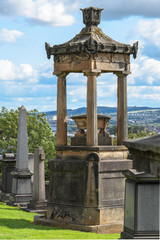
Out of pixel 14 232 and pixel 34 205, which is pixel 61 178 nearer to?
pixel 14 232

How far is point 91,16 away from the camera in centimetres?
1642

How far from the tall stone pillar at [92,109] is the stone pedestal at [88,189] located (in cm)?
34

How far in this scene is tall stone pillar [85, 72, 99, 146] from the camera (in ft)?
50.3

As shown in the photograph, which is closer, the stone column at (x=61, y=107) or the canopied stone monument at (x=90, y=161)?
the canopied stone monument at (x=90, y=161)

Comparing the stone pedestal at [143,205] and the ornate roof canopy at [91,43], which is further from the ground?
the ornate roof canopy at [91,43]

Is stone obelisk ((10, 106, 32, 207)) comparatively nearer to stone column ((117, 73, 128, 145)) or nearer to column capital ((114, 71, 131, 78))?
stone column ((117, 73, 128, 145))

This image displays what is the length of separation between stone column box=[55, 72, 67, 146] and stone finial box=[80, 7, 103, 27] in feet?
6.01

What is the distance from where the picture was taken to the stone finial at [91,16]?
16438 millimetres

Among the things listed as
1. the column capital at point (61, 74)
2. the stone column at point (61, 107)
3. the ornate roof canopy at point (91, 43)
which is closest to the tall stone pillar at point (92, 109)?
the ornate roof canopy at point (91, 43)

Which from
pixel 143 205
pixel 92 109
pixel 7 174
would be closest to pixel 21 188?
pixel 7 174

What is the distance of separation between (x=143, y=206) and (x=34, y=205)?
36.3 ft

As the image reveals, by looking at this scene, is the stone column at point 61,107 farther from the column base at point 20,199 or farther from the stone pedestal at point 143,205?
the column base at point 20,199

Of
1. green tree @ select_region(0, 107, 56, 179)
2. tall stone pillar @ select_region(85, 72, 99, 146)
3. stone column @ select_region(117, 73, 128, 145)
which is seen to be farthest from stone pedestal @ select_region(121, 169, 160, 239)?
green tree @ select_region(0, 107, 56, 179)

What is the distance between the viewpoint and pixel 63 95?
16.3m
